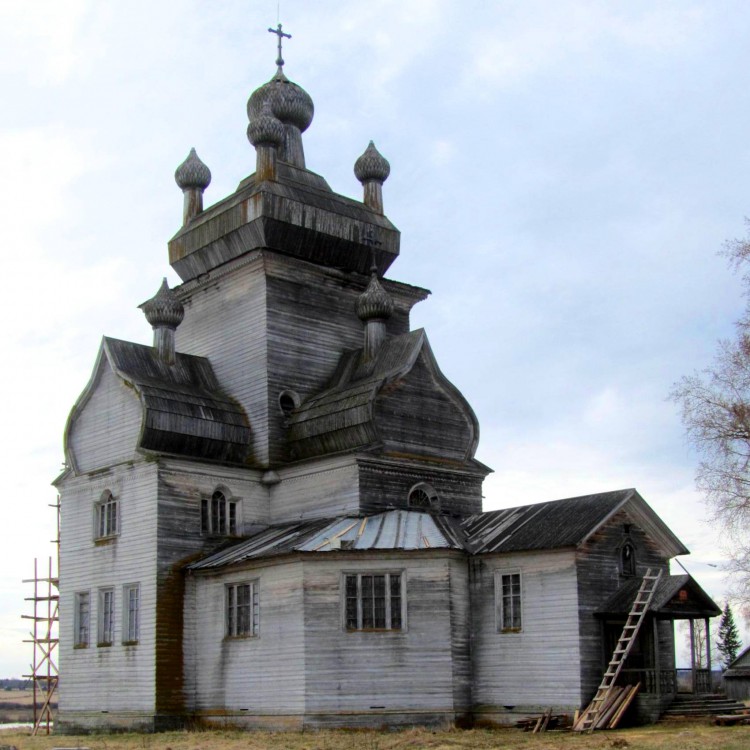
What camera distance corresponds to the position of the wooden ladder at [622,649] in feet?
85.3

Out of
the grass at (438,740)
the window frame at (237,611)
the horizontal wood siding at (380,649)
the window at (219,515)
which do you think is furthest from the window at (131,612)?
the horizontal wood siding at (380,649)

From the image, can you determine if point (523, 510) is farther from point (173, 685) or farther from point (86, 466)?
point (86, 466)

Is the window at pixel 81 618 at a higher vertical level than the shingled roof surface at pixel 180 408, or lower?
lower

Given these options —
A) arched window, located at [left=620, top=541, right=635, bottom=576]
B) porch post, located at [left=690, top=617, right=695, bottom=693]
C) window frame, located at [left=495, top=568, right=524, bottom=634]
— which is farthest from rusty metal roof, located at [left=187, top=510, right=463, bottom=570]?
porch post, located at [left=690, top=617, right=695, bottom=693]

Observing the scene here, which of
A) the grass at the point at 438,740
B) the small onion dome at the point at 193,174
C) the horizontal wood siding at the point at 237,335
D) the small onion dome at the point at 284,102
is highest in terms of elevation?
the small onion dome at the point at 284,102

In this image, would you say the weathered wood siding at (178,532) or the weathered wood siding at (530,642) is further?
the weathered wood siding at (178,532)

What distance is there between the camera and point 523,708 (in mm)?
27797

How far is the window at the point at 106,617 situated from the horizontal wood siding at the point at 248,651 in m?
2.54

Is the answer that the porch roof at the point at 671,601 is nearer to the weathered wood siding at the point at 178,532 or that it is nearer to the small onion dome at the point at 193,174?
the weathered wood siding at the point at 178,532

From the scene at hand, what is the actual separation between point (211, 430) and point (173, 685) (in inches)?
278

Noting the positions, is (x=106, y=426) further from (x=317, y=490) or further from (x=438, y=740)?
(x=438, y=740)

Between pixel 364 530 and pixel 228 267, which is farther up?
pixel 228 267

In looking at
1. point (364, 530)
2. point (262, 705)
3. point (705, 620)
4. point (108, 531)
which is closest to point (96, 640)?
point (108, 531)

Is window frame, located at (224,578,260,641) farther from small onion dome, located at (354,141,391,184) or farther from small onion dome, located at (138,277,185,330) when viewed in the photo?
small onion dome, located at (354,141,391,184)
